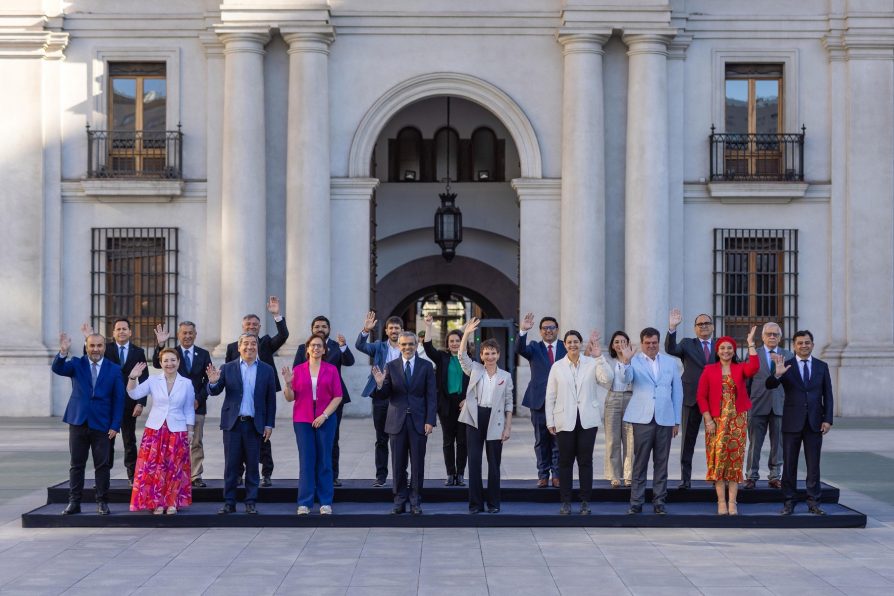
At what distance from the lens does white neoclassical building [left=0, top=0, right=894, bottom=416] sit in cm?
2420

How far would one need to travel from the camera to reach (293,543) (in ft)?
38.8

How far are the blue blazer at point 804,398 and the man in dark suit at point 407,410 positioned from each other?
3364 millimetres

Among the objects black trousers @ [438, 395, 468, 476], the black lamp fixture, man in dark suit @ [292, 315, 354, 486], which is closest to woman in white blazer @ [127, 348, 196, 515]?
man in dark suit @ [292, 315, 354, 486]

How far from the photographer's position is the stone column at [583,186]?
24062 millimetres

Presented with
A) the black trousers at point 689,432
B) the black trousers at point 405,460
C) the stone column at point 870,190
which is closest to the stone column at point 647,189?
the stone column at point 870,190

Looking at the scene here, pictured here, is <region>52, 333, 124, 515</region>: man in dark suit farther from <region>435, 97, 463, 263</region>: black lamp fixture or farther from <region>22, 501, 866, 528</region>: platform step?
<region>435, 97, 463, 263</region>: black lamp fixture

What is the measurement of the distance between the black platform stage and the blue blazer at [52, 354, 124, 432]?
914mm

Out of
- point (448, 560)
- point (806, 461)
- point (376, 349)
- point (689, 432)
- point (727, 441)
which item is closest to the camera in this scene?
point (448, 560)

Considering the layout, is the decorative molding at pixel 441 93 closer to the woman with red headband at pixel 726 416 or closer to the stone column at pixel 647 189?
the stone column at pixel 647 189

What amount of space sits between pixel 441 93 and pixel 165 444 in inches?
524

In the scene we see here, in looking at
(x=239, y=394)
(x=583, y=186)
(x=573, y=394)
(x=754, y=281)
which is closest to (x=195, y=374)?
(x=239, y=394)

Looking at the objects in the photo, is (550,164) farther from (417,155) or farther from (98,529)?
(98,529)

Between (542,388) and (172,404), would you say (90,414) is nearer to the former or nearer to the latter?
(172,404)

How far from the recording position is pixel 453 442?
48.2ft
